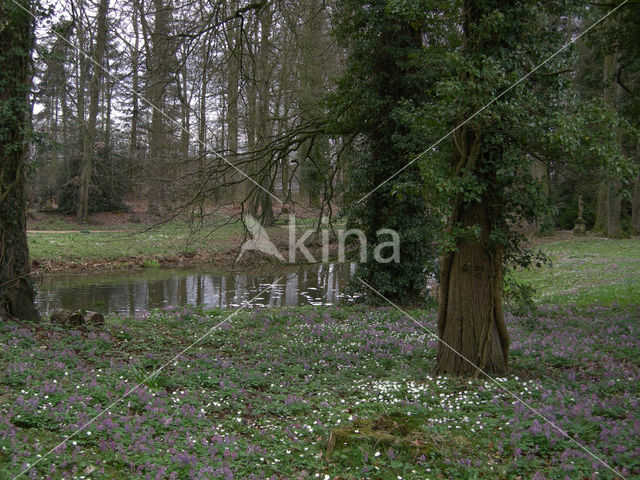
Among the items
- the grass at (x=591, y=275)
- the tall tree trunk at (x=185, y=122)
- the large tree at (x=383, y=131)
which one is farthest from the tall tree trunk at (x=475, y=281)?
the tall tree trunk at (x=185, y=122)

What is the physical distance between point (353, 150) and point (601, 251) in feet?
39.8

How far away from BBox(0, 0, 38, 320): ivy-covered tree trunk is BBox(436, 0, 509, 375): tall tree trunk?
626cm

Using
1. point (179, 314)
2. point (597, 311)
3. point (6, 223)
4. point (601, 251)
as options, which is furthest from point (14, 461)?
point (601, 251)

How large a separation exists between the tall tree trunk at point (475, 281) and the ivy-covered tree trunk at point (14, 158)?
20.5 ft

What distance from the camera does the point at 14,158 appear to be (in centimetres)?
792

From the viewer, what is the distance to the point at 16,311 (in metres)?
7.84

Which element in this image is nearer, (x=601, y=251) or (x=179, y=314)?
(x=179, y=314)

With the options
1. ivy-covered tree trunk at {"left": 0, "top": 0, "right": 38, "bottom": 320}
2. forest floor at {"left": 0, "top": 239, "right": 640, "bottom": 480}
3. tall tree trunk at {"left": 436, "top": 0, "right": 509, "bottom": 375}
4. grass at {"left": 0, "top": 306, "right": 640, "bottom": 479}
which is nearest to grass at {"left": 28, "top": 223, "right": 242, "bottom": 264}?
ivy-covered tree trunk at {"left": 0, "top": 0, "right": 38, "bottom": 320}

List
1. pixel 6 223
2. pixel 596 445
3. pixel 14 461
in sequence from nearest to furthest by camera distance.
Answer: pixel 14 461 → pixel 596 445 → pixel 6 223

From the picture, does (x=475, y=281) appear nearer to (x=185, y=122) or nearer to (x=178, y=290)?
(x=185, y=122)

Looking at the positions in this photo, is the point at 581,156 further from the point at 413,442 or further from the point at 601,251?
the point at 601,251

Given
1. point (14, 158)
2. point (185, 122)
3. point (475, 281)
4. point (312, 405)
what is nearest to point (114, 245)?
point (185, 122)

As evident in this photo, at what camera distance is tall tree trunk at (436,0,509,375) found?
242 inches

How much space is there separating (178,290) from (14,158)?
9.74 m
